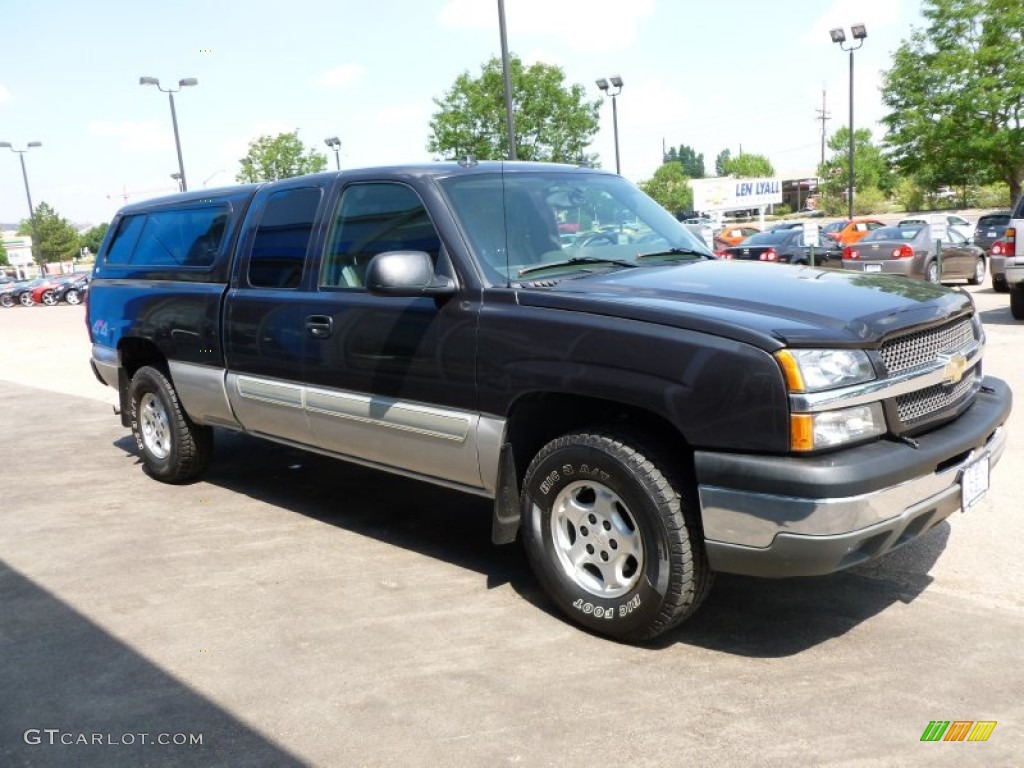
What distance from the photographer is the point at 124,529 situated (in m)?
5.59

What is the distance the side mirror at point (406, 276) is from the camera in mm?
3910

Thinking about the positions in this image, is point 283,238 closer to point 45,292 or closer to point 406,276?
point 406,276

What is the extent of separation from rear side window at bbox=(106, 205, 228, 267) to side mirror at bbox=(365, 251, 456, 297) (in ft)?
6.83

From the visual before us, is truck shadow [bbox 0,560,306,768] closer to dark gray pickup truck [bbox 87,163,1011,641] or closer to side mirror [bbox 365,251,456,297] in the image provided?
dark gray pickup truck [bbox 87,163,1011,641]

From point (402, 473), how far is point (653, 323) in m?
1.70

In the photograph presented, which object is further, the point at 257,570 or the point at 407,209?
the point at 257,570

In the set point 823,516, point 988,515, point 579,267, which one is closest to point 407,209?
point 579,267

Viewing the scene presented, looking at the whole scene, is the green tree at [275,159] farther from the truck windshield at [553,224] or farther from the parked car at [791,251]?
the truck windshield at [553,224]

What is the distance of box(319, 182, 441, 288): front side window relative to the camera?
438 centimetres

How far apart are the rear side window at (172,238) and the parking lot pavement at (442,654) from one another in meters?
1.64

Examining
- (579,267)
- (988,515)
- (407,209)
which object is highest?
(407,209)

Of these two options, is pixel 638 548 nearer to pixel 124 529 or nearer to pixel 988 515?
pixel 988 515

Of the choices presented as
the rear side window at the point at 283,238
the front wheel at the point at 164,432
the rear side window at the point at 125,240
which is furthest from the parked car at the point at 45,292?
the rear side window at the point at 283,238

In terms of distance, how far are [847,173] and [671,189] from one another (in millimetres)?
33541
